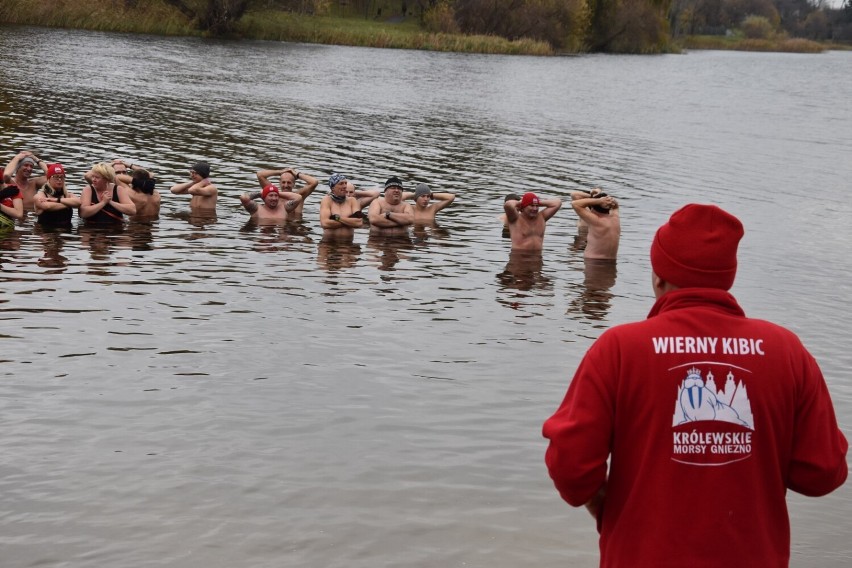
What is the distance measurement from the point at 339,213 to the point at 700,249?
520 inches

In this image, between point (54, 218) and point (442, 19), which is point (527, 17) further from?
point (54, 218)

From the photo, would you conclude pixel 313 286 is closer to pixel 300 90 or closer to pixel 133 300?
pixel 133 300

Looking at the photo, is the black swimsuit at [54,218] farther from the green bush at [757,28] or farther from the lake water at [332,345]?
the green bush at [757,28]

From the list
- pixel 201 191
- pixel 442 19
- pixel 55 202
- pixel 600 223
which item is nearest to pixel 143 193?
pixel 201 191

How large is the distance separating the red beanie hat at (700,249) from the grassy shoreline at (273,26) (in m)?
60.1

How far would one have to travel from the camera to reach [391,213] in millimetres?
16500

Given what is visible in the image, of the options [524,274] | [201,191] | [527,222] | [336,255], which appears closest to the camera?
[524,274]

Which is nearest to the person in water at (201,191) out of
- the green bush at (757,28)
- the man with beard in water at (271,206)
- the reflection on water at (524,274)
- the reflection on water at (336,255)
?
the man with beard in water at (271,206)

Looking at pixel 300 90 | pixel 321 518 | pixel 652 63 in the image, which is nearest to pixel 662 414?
pixel 321 518

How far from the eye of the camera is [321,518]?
646cm

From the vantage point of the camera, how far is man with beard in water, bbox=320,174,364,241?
631 inches

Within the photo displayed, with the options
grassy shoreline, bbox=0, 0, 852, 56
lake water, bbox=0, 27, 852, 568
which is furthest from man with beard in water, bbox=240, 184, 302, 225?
grassy shoreline, bbox=0, 0, 852, 56

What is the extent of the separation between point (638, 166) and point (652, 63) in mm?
51290

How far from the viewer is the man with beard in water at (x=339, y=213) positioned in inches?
631
